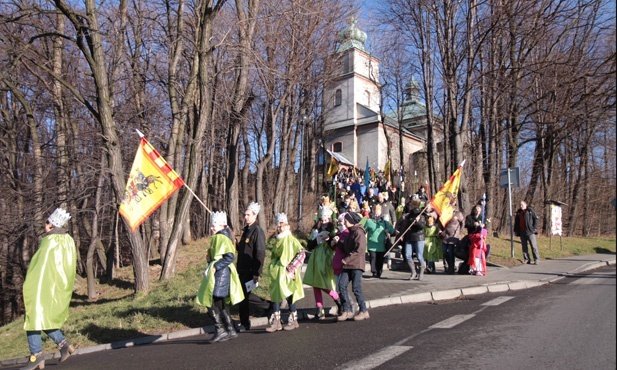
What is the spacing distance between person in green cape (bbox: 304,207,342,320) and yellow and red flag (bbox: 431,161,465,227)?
4.53 metres

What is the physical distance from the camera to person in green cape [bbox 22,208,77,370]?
6.07 meters

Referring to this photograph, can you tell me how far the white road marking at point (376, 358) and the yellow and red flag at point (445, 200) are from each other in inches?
256

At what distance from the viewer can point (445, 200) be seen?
11977mm

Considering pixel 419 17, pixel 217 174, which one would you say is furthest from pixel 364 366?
pixel 217 174

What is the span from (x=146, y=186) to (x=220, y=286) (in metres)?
3.89

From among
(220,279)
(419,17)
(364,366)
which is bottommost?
(364,366)

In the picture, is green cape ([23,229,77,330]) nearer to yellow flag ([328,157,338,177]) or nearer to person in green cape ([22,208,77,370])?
person in green cape ([22,208,77,370])

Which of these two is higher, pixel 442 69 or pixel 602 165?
pixel 442 69

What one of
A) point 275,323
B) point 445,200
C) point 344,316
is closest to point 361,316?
point 344,316

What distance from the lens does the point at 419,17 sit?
19.7m

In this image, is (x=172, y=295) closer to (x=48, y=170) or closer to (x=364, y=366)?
(x=364, y=366)

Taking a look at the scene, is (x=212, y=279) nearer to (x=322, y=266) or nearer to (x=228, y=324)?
(x=228, y=324)

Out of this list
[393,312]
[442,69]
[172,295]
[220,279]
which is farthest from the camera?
[442,69]

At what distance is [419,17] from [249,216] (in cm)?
1520
